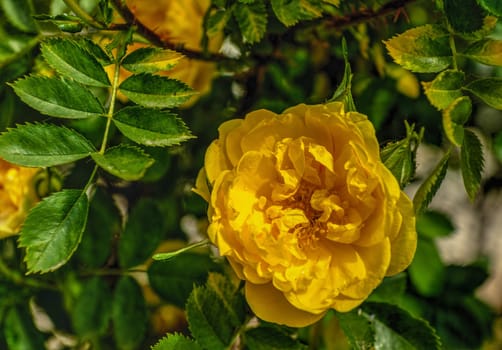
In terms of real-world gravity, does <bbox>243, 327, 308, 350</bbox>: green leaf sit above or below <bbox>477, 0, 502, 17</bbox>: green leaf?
below

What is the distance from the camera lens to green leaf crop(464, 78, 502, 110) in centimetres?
51

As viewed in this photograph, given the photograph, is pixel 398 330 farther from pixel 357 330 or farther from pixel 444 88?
pixel 444 88

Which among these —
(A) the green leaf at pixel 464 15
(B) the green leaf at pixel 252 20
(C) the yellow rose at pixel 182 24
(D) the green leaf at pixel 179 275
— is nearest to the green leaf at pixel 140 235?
(D) the green leaf at pixel 179 275

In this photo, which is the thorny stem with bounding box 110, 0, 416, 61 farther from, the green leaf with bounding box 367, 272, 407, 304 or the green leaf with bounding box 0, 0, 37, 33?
the green leaf with bounding box 367, 272, 407, 304

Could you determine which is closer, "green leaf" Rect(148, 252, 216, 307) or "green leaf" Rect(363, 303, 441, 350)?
"green leaf" Rect(363, 303, 441, 350)

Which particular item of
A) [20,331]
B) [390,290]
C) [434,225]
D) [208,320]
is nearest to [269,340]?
[208,320]

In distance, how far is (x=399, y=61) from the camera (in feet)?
1.65

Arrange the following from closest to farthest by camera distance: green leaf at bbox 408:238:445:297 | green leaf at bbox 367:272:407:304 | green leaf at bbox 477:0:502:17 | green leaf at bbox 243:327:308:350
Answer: green leaf at bbox 477:0:502:17
green leaf at bbox 243:327:308:350
green leaf at bbox 367:272:407:304
green leaf at bbox 408:238:445:297

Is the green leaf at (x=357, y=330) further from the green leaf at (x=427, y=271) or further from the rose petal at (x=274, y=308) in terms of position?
the green leaf at (x=427, y=271)

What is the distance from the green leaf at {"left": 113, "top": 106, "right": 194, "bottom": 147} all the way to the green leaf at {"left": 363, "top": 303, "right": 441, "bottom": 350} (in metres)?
0.21

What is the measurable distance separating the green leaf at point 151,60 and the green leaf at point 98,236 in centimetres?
23

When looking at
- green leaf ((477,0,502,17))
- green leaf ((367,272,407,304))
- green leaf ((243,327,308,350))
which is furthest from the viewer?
green leaf ((367,272,407,304))

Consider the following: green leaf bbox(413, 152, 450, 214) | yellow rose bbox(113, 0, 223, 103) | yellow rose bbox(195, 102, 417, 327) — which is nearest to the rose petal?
yellow rose bbox(195, 102, 417, 327)

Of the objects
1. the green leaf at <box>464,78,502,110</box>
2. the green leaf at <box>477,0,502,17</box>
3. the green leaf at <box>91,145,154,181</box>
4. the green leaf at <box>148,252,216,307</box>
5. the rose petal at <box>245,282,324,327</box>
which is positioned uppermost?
the green leaf at <box>477,0,502,17</box>
